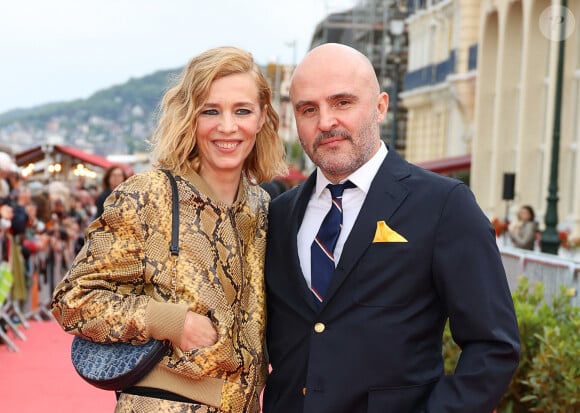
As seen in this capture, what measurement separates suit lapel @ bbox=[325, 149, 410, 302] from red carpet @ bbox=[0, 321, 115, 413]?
251 inches

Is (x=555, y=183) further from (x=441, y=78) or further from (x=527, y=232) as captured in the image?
(x=441, y=78)

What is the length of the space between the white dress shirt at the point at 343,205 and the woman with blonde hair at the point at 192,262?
0.27 metres

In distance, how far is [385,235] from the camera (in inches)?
149

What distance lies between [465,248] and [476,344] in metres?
0.30

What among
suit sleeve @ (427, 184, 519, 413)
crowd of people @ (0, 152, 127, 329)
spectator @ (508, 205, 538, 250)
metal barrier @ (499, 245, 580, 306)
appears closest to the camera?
suit sleeve @ (427, 184, 519, 413)

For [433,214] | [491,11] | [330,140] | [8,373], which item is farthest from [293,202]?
[491,11]

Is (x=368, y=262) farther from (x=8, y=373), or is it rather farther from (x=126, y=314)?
(x=8, y=373)

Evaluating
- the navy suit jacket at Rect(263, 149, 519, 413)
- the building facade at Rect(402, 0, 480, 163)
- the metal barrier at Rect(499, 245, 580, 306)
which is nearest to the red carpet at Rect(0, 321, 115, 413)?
the metal barrier at Rect(499, 245, 580, 306)

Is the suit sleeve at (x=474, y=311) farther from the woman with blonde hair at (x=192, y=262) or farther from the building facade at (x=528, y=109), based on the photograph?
the building facade at (x=528, y=109)

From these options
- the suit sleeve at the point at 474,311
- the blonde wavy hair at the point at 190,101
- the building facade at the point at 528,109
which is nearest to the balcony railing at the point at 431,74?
the building facade at the point at 528,109

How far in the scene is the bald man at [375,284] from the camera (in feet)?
12.0

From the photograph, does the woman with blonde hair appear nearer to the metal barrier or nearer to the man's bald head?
the man's bald head

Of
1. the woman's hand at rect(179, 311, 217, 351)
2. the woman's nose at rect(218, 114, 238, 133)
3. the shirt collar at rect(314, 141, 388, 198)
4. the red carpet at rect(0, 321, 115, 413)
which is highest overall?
the woman's nose at rect(218, 114, 238, 133)

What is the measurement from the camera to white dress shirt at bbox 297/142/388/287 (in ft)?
12.9
